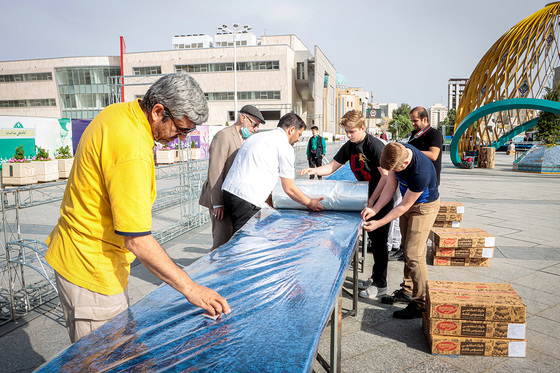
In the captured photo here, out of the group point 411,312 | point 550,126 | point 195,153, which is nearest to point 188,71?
point 195,153

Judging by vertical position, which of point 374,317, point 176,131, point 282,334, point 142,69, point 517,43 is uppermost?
point 142,69

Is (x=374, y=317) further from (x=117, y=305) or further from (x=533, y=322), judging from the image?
(x=117, y=305)

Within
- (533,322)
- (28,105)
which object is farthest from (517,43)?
(28,105)

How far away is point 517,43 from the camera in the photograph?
2106 cm

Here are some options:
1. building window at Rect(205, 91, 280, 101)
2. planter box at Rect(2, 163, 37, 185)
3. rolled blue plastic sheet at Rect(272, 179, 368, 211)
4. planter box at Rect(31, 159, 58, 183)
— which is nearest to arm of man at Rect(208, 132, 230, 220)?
→ rolled blue plastic sheet at Rect(272, 179, 368, 211)

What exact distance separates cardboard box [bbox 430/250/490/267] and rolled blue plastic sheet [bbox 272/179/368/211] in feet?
6.19

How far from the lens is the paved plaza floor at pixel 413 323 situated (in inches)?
107

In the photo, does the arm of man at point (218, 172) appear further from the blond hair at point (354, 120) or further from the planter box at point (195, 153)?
the planter box at point (195, 153)

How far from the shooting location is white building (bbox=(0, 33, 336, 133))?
47469 mm

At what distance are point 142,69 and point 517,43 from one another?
4369 cm

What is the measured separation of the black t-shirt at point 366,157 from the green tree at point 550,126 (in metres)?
18.3

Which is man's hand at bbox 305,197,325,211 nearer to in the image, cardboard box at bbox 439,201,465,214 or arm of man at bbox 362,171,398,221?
arm of man at bbox 362,171,398,221

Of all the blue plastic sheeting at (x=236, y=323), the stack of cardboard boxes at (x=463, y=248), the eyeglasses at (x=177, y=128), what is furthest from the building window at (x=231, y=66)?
the eyeglasses at (x=177, y=128)

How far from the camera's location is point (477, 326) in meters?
2.81
